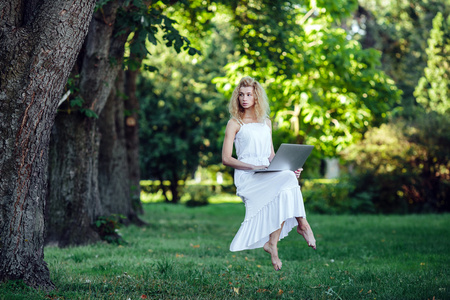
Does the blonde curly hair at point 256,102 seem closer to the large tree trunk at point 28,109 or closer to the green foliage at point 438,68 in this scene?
the large tree trunk at point 28,109

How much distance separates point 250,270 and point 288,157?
2.13 m

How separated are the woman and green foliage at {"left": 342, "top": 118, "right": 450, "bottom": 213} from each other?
13.8m

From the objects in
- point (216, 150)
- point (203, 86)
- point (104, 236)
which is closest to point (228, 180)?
point (216, 150)

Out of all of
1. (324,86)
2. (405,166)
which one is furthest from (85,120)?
(405,166)

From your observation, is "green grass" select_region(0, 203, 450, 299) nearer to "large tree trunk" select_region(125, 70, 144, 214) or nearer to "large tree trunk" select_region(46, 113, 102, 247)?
"large tree trunk" select_region(46, 113, 102, 247)

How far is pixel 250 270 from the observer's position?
252 inches

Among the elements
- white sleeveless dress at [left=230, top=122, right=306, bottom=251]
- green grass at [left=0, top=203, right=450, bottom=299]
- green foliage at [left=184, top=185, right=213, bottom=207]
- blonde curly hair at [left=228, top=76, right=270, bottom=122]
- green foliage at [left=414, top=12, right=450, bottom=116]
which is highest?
green foliage at [left=414, top=12, right=450, bottom=116]

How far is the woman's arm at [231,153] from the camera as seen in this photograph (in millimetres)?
5301

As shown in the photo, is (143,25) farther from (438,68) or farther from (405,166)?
(438,68)

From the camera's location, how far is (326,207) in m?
18.9

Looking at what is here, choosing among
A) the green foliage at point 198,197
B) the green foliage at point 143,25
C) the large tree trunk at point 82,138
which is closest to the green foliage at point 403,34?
the green foliage at point 198,197

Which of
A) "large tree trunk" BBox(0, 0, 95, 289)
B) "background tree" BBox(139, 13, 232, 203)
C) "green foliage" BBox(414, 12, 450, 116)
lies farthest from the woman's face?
"green foliage" BBox(414, 12, 450, 116)

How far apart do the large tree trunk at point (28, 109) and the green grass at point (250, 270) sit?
1.21 feet

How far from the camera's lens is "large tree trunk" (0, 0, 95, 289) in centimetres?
445
